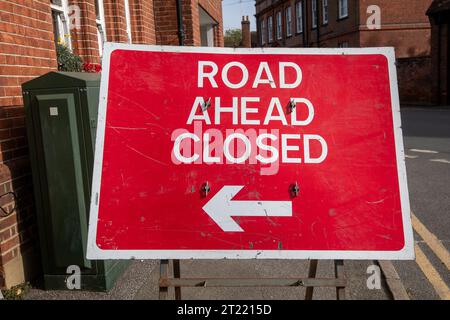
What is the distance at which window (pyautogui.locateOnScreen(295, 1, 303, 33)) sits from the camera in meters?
Answer: 33.2

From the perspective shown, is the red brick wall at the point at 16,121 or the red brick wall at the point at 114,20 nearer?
the red brick wall at the point at 16,121

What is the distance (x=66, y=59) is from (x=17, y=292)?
8.19 ft

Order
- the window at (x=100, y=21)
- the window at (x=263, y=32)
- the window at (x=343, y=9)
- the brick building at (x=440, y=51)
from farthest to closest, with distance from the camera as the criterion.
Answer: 1. the window at (x=263, y=32)
2. the window at (x=343, y=9)
3. the brick building at (x=440, y=51)
4. the window at (x=100, y=21)

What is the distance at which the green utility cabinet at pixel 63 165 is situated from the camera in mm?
3164

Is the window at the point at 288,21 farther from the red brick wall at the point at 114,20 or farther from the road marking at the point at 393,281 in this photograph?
the road marking at the point at 393,281

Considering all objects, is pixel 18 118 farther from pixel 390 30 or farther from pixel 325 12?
pixel 325 12

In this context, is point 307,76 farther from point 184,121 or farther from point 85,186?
point 85,186

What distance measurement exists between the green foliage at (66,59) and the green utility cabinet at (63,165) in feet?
4.60

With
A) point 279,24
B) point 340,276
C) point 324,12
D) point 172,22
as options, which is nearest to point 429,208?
point 340,276

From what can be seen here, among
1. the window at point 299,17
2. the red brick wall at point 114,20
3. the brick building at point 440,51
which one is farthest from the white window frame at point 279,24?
the red brick wall at point 114,20

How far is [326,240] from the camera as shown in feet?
7.18

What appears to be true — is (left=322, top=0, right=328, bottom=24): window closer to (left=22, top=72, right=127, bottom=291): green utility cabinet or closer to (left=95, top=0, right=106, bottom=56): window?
(left=95, top=0, right=106, bottom=56): window

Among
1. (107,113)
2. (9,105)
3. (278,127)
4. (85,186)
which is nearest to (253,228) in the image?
(278,127)

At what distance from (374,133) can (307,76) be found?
48cm
